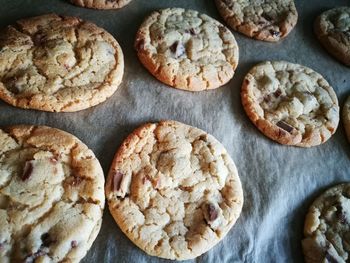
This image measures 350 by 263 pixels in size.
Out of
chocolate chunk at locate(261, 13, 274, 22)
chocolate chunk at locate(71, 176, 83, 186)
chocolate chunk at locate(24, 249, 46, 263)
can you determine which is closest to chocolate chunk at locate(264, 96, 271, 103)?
chocolate chunk at locate(261, 13, 274, 22)

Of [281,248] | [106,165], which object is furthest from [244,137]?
[106,165]

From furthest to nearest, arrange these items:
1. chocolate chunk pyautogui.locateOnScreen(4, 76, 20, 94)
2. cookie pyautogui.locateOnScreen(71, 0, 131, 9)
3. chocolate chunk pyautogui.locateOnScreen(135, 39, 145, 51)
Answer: cookie pyautogui.locateOnScreen(71, 0, 131, 9) → chocolate chunk pyautogui.locateOnScreen(135, 39, 145, 51) → chocolate chunk pyautogui.locateOnScreen(4, 76, 20, 94)

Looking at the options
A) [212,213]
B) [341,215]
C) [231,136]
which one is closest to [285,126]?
[231,136]

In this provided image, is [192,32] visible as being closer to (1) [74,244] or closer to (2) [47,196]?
(2) [47,196]

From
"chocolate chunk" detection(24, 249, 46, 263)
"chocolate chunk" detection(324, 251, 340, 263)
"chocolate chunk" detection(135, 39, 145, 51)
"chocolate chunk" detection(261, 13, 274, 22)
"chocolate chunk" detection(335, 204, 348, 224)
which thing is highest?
"chocolate chunk" detection(135, 39, 145, 51)

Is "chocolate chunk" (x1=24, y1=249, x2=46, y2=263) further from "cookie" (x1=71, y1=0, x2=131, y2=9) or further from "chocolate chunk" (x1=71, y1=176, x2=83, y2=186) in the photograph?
"cookie" (x1=71, y1=0, x2=131, y2=9)

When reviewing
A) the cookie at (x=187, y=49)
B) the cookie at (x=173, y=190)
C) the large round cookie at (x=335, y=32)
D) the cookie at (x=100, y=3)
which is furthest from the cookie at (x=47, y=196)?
the large round cookie at (x=335, y=32)

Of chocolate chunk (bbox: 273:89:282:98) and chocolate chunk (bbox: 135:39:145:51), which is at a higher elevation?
chocolate chunk (bbox: 135:39:145:51)
